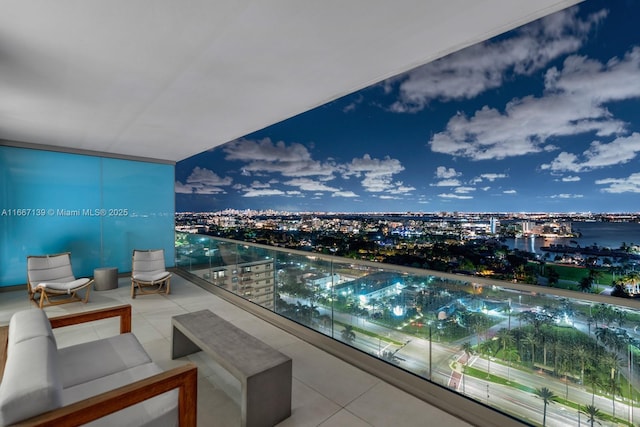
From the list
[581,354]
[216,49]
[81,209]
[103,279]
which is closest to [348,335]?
[581,354]

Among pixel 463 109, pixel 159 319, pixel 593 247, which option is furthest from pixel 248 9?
pixel 463 109

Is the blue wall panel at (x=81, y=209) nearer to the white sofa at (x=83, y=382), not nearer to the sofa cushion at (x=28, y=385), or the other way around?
the white sofa at (x=83, y=382)

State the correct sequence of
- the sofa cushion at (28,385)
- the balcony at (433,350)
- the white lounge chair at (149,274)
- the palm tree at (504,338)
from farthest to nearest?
the white lounge chair at (149,274), the palm tree at (504,338), the balcony at (433,350), the sofa cushion at (28,385)

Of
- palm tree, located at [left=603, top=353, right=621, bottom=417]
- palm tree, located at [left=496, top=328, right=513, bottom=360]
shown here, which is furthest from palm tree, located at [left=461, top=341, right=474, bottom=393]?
palm tree, located at [left=603, top=353, right=621, bottom=417]

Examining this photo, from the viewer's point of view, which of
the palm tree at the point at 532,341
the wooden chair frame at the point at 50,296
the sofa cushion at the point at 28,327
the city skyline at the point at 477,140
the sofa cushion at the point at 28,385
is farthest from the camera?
the city skyline at the point at 477,140

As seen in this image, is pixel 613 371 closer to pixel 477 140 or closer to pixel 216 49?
pixel 216 49

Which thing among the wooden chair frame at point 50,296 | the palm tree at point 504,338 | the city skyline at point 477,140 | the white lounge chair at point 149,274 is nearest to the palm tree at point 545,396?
the palm tree at point 504,338

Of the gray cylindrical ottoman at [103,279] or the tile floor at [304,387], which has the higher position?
the gray cylindrical ottoman at [103,279]
